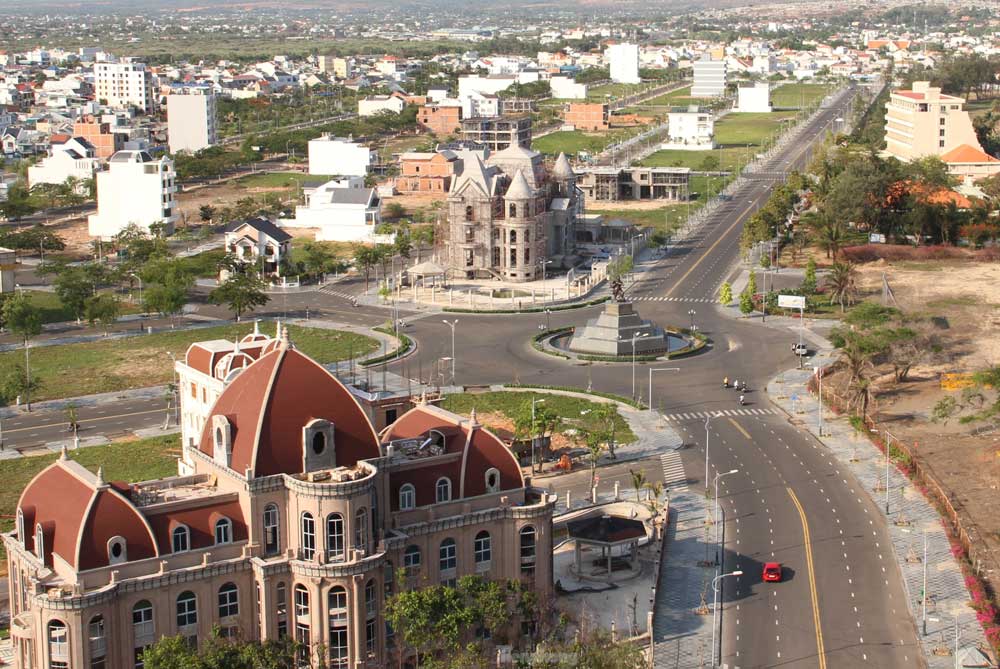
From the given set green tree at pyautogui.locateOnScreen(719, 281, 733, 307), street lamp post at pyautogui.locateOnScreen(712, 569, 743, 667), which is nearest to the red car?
street lamp post at pyautogui.locateOnScreen(712, 569, 743, 667)

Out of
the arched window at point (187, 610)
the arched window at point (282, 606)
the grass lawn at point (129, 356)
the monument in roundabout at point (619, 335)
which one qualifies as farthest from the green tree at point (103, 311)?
the arched window at point (187, 610)

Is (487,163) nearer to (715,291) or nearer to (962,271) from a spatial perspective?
(715,291)

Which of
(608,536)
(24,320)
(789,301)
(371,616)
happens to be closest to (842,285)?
(789,301)

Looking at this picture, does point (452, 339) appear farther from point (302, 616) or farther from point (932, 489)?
point (302, 616)

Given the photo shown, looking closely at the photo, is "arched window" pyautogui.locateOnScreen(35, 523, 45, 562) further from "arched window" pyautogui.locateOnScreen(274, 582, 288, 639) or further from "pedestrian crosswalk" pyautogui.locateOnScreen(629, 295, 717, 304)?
"pedestrian crosswalk" pyautogui.locateOnScreen(629, 295, 717, 304)

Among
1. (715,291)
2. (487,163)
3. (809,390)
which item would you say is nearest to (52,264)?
(487,163)

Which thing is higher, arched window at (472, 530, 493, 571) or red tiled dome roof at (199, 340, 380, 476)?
red tiled dome roof at (199, 340, 380, 476)
